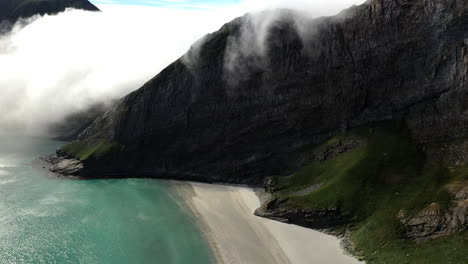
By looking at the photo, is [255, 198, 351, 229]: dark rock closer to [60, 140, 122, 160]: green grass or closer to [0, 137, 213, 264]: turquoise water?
[0, 137, 213, 264]: turquoise water

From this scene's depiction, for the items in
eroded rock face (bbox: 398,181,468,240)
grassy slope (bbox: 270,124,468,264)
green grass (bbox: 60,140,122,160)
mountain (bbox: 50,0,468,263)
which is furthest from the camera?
green grass (bbox: 60,140,122,160)

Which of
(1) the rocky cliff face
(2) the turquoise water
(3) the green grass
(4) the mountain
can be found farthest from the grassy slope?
(3) the green grass

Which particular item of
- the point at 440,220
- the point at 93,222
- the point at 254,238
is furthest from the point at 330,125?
the point at 93,222

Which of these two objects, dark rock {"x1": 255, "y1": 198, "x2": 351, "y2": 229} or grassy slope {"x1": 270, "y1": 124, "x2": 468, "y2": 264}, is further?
dark rock {"x1": 255, "y1": 198, "x2": 351, "y2": 229}

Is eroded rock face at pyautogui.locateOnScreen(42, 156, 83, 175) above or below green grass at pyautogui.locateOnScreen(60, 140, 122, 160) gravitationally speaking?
below

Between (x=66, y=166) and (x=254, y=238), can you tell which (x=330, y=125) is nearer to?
(x=254, y=238)

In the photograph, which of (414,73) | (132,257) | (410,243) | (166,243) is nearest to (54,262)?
(132,257)
